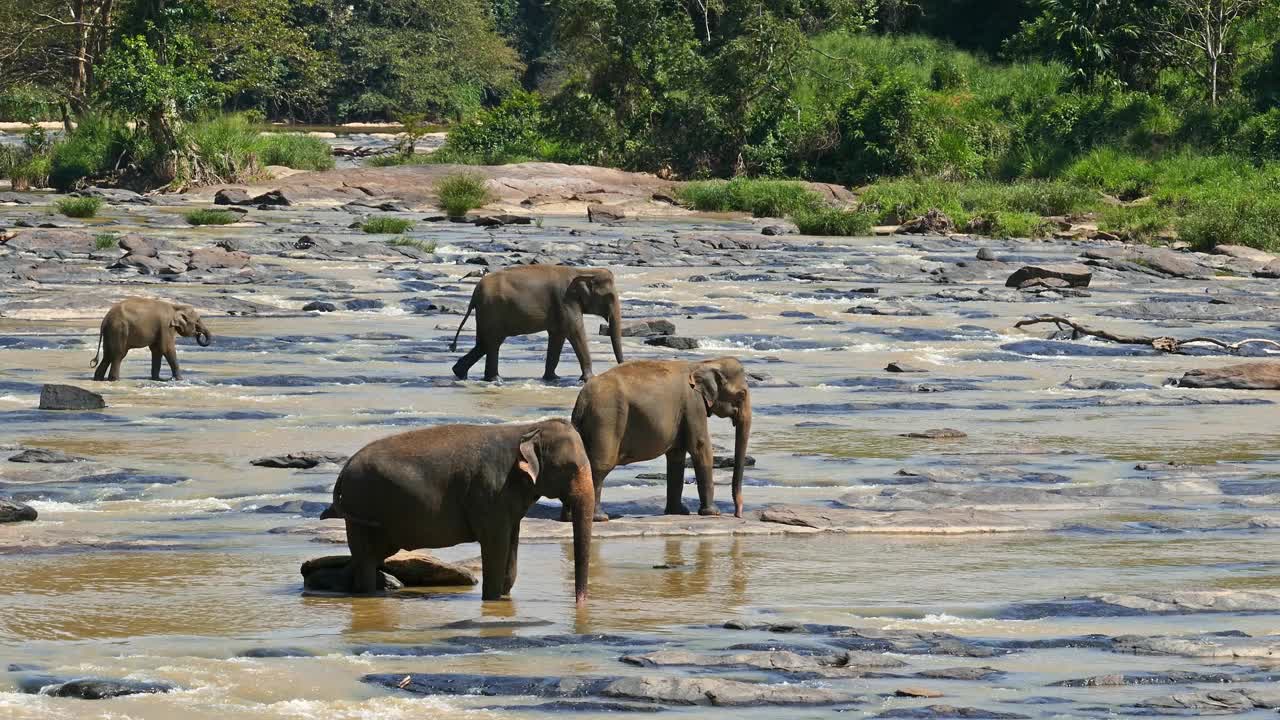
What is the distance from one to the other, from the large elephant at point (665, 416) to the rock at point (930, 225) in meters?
28.0

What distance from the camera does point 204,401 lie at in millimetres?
15188

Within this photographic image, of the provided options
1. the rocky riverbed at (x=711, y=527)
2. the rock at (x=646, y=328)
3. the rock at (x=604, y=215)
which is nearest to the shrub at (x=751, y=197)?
the rock at (x=604, y=215)

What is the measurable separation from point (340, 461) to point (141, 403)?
141 inches

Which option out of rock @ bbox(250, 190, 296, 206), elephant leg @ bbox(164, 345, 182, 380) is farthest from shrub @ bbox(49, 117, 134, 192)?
elephant leg @ bbox(164, 345, 182, 380)

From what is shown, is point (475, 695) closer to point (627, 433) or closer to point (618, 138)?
point (627, 433)

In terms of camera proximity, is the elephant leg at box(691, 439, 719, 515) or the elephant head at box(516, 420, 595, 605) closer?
the elephant head at box(516, 420, 595, 605)

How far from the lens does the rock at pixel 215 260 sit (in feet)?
89.4

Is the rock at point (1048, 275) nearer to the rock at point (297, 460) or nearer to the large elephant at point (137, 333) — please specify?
the large elephant at point (137, 333)

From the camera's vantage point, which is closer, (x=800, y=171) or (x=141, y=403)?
(x=141, y=403)

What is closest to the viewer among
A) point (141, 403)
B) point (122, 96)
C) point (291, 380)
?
point (141, 403)

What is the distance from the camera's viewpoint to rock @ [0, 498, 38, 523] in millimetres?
9625

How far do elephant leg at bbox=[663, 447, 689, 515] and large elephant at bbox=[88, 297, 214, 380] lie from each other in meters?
6.79

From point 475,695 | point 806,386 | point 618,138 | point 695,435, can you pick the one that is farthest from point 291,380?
point 618,138

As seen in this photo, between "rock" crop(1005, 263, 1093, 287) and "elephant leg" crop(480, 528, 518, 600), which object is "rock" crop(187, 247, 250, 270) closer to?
"rock" crop(1005, 263, 1093, 287)
